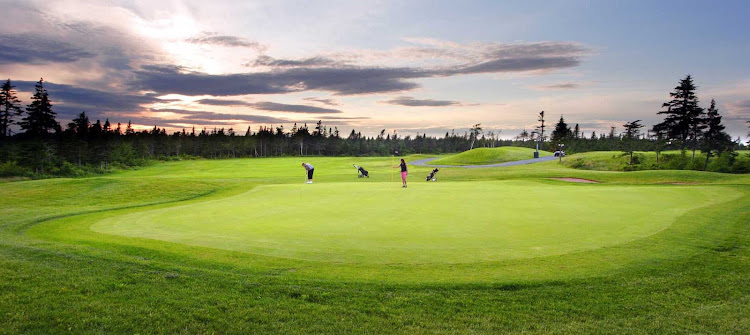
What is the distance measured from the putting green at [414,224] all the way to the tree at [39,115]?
89.1 m

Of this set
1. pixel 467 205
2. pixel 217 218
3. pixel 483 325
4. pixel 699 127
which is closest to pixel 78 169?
pixel 217 218

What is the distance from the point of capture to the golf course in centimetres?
561

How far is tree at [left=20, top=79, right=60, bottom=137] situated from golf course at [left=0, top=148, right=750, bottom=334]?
85.5m

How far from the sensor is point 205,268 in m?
7.75

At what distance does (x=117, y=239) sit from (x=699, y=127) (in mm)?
79617

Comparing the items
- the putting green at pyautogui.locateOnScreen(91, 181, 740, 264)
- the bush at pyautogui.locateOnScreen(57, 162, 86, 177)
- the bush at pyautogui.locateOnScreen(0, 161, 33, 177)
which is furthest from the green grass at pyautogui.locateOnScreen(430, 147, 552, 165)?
the bush at pyautogui.locateOnScreen(0, 161, 33, 177)

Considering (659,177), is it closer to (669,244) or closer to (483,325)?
(669,244)

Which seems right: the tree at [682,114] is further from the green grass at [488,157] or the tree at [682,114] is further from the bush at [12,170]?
the bush at [12,170]

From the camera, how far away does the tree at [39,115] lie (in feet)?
257

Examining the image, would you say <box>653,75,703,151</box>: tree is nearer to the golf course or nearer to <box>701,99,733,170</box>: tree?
<box>701,99,733,170</box>: tree

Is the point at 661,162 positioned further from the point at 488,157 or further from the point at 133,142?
the point at 133,142

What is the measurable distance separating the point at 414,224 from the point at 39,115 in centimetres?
9870

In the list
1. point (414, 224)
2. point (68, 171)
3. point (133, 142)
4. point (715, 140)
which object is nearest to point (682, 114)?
point (715, 140)

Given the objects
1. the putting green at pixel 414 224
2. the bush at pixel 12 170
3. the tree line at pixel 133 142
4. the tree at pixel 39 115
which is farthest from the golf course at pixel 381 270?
the tree at pixel 39 115
